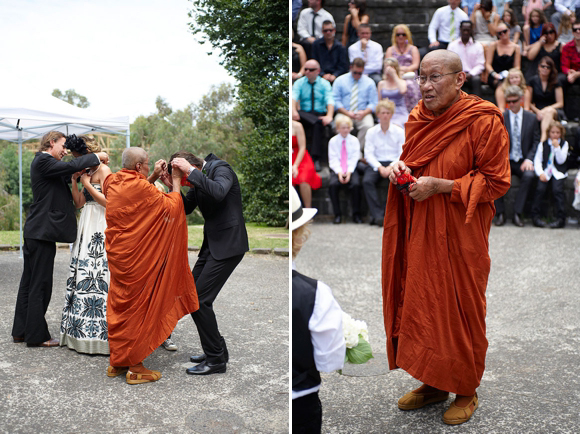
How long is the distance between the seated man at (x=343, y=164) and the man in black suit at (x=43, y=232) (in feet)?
13.8

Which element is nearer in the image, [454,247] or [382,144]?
[454,247]

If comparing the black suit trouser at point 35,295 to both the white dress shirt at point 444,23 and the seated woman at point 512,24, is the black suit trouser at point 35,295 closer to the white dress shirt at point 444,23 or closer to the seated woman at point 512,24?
the white dress shirt at point 444,23

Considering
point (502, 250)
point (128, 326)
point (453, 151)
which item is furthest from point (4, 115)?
point (502, 250)

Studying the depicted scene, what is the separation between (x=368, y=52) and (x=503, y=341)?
5823 mm

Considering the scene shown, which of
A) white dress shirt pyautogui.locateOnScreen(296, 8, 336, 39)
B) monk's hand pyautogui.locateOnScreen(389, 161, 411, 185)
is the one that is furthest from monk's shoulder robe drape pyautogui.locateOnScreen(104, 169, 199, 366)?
white dress shirt pyautogui.locateOnScreen(296, 8, 336, 39)

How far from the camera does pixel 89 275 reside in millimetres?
4172

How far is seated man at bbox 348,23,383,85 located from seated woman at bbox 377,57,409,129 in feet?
1.68

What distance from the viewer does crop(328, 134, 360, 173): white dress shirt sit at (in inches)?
313

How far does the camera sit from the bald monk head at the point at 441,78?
286 cm

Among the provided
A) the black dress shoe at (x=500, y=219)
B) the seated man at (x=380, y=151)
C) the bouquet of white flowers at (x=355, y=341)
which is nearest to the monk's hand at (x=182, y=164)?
the bouquet of white flowers at (x=355, y=341)

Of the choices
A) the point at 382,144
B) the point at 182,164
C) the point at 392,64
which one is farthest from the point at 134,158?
the point at 392,64

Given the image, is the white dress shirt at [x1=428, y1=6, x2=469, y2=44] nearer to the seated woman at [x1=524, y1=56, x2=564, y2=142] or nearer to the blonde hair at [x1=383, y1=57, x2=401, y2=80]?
the blonde hair at [x1=383, y1=57, x2=401, y2=80]

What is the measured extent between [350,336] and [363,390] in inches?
53.1

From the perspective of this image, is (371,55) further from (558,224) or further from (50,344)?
(50,344)
